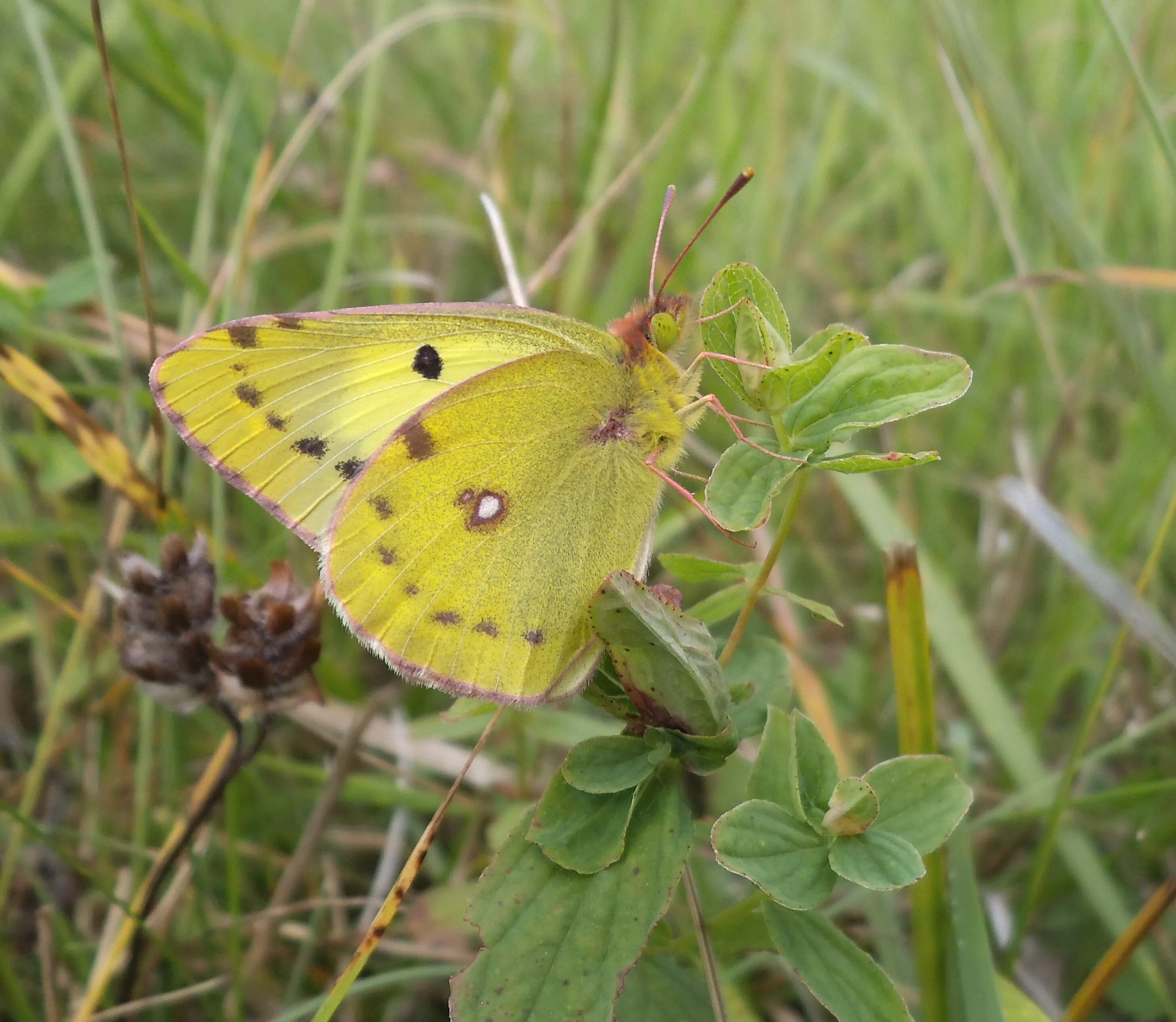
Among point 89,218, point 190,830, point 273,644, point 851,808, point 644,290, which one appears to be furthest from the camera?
point 644,290

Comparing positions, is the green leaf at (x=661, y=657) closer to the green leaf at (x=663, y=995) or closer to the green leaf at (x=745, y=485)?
the green leaf at (x=745, y=485)

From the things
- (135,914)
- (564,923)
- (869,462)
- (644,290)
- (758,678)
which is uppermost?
(869,462)

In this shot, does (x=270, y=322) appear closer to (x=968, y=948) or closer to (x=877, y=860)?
(x=877, y=860)

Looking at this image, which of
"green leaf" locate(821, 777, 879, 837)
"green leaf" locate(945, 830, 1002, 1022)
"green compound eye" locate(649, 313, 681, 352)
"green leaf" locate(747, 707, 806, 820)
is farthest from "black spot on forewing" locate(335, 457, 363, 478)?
"green leaf" locate(945, 830, 1002, 1022)

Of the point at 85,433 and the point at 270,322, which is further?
the point at 85,433

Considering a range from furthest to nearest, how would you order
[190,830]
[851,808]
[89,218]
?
1. [89,218]
2. [190,830]
3. [851,808]

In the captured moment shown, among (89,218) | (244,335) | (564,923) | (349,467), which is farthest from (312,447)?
(564,923)

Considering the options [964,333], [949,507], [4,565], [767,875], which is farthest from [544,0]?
[767,875]
